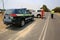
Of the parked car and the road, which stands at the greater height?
the parked car

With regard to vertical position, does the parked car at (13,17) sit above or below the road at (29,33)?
above

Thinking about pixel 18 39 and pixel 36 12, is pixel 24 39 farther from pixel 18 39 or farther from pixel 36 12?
pixel 36 12

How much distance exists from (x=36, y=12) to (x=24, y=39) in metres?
22.5

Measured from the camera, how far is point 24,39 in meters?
11.2

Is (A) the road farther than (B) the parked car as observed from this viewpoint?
No

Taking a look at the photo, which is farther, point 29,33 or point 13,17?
point 13,17

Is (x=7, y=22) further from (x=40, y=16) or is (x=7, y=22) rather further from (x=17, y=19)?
(x=40, y=16)

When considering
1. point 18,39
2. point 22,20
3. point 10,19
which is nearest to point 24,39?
point 18,39

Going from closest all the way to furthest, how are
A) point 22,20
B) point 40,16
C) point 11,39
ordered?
point 11,39
point 22,20
point 40,16

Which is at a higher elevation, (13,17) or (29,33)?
(13,17)

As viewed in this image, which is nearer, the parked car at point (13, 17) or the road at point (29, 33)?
the road at point (29, 33)

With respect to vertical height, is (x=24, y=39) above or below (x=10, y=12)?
below

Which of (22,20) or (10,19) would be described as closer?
(10,19)

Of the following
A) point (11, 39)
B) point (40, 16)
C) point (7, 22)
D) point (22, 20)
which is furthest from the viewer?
point (40, 16)
